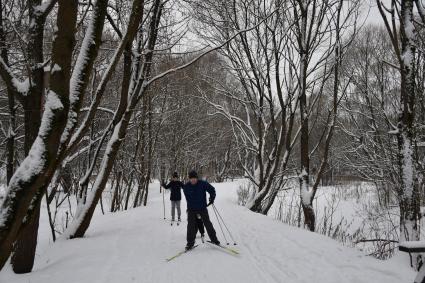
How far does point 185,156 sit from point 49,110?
28.2 m

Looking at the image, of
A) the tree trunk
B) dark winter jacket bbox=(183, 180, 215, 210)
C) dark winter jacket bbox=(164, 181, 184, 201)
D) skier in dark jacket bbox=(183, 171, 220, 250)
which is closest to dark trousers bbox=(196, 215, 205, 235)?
skier in dark jacket bbox=(183, 171, 220, 250)

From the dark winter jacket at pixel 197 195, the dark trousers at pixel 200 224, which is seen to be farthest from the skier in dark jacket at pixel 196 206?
the dark trousers at pixel 200 224

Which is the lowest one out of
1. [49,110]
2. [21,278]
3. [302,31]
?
[21,278]

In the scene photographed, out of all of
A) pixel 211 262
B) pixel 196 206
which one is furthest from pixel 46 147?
pixel 196 206

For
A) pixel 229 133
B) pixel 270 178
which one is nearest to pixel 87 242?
pixel 270 178

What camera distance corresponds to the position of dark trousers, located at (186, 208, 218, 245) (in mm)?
7043

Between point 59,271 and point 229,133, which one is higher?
point 229,133

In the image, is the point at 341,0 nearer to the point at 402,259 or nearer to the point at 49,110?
the point at 402,259

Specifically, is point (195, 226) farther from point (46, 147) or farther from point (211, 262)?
point (46, 147)

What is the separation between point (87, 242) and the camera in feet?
24.6

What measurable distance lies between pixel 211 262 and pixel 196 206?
1.52 meters

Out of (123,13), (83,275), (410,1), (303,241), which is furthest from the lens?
(123,13)

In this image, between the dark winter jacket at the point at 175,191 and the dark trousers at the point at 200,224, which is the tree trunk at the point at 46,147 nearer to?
the dark trousers at the point at 200,224

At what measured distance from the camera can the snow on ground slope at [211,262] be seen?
5.07 metres
